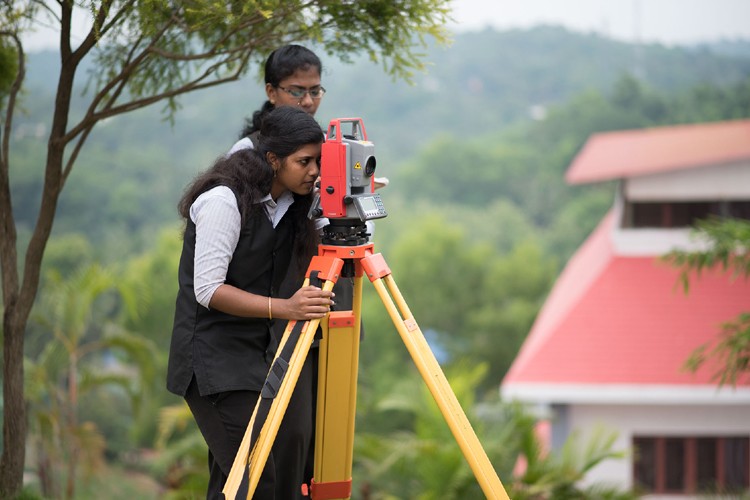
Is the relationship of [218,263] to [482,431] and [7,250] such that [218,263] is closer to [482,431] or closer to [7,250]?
[7,250]

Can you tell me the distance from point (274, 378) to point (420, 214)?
40.6 meters

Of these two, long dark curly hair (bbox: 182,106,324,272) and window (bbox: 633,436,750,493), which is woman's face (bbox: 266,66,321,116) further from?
window (bbox: 633,436,750,493)

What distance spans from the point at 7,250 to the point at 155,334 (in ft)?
75.4

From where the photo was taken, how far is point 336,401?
2590 millimetres

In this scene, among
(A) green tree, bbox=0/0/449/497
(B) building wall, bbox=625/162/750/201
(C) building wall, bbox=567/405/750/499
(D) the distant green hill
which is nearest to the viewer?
(A) green tree, bbox=0/0/449/497

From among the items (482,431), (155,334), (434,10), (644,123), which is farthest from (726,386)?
(644,123)

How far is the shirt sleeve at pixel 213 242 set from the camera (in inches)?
89.1

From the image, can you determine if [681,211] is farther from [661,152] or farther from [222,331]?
[222,331]

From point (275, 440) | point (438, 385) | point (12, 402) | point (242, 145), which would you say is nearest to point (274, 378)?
point (275, 440)

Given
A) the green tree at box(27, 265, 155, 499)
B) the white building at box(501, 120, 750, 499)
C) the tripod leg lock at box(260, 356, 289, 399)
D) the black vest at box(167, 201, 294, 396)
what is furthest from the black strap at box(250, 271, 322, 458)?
the white building at box(501, 120, 750, 499)

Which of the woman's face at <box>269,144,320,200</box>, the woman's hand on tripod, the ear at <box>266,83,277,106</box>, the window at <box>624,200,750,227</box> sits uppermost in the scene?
the ear at <box>266,83,277,106</box>

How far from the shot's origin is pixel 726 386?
8.87m

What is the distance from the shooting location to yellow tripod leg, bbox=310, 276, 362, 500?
2537mm

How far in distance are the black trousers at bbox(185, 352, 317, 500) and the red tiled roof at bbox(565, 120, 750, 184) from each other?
818 centimetres
